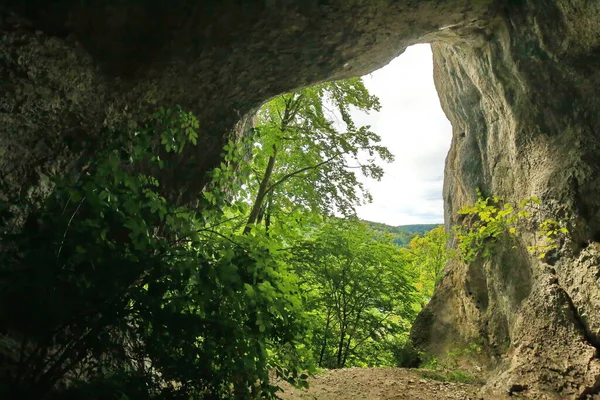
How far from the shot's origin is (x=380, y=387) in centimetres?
795

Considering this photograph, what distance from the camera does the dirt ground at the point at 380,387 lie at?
7.37m

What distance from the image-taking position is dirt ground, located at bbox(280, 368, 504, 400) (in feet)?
24.2

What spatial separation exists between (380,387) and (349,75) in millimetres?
6374

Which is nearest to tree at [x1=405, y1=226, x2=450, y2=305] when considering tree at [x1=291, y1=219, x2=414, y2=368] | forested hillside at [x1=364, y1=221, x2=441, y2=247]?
forested hillside at [x1=364, y1=221, x2=441, y2=247]

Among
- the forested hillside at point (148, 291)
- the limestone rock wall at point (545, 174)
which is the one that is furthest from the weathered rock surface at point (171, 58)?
the limestone rock wall at point (545, 174)

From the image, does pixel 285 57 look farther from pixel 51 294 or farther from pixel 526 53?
pixel 51 294

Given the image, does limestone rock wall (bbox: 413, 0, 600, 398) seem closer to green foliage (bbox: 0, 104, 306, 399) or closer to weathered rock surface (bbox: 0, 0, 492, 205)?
weathered rock surface (bbox: 0, 0, 492, 205)

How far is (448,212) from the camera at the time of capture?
15703 mm

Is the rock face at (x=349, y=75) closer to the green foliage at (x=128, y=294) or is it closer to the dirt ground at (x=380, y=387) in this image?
the green foliage at (x=128, y=294)

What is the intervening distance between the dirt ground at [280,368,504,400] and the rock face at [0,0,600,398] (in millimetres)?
787

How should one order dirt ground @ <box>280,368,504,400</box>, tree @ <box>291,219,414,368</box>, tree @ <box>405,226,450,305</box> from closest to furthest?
dirt ground @ <box>280,368,504,400</box>, tree @ <box>291,219,414,368</box>, tree @ <box>405,226,450,305</box>

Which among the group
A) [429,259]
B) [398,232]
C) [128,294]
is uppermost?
[398,232]

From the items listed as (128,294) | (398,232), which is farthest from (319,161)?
(398,232)

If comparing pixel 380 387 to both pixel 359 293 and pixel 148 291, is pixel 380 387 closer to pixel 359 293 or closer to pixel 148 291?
pixel 359 293
